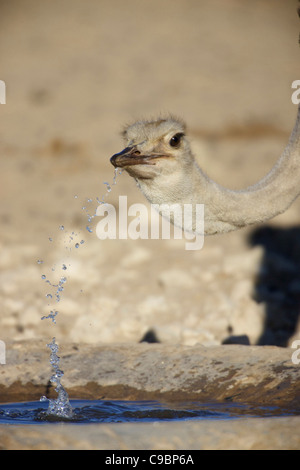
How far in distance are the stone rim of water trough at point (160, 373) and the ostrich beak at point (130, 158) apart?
42.5 inches

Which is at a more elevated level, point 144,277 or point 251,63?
point 251,63

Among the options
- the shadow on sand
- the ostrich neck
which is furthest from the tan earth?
the ostrich neck

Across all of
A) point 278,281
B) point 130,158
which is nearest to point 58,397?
point 130,158

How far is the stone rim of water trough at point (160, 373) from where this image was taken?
4.06m

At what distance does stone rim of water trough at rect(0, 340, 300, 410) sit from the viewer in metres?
4.06

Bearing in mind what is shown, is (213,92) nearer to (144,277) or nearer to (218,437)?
(144,277)

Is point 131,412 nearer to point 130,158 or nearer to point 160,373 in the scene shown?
point 160,373

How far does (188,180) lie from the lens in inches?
159

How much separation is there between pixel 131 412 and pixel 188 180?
108 centimetres

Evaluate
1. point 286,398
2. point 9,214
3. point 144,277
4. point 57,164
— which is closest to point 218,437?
point 286,398

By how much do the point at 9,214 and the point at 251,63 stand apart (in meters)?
4.67

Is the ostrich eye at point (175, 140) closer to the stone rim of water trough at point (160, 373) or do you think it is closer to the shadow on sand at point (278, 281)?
the stone rim of water trough at point (160, 373)

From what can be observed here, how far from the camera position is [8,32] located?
481 inches

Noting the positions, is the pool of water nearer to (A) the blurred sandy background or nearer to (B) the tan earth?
(B) the tan earth
